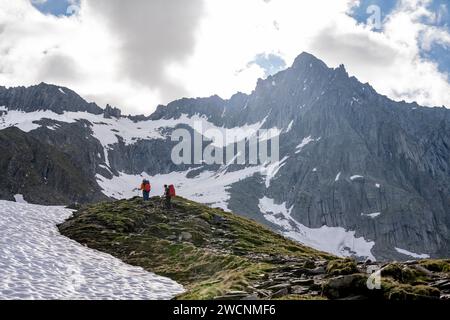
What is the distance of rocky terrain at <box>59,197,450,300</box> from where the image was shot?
1634 centimetres

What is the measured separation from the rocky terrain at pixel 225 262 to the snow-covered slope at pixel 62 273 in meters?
1.51

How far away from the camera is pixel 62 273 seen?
23.0 m

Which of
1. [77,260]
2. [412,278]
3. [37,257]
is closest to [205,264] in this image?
[77,260]

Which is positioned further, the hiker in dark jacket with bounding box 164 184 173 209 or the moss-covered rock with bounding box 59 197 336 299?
the hiker in dark jacket with bounding box 164 184 173 209

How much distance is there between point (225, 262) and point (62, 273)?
8.96 metres

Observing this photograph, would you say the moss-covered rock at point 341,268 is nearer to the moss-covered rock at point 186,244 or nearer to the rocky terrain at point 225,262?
the rocky terrain at point 225,262

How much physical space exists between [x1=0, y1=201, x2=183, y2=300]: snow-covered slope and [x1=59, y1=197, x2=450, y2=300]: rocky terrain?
151cm

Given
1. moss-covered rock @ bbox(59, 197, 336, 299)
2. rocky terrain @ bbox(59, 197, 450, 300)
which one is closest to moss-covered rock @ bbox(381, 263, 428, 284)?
rocky terrain @ bbox(59, 197, 450, 300)

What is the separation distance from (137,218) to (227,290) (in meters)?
25.9

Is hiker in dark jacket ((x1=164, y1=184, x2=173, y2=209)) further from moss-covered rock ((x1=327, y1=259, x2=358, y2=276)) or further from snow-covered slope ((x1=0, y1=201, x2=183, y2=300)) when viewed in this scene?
moss-covered rock ((x1=327, y1=259, x2=358, y2=276))

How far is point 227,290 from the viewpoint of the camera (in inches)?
700

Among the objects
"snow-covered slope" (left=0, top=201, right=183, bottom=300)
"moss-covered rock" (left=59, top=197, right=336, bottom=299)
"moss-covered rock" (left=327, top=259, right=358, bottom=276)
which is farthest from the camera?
"moss-covered rock" (left=59, top=197, right=336, bottom=299)
